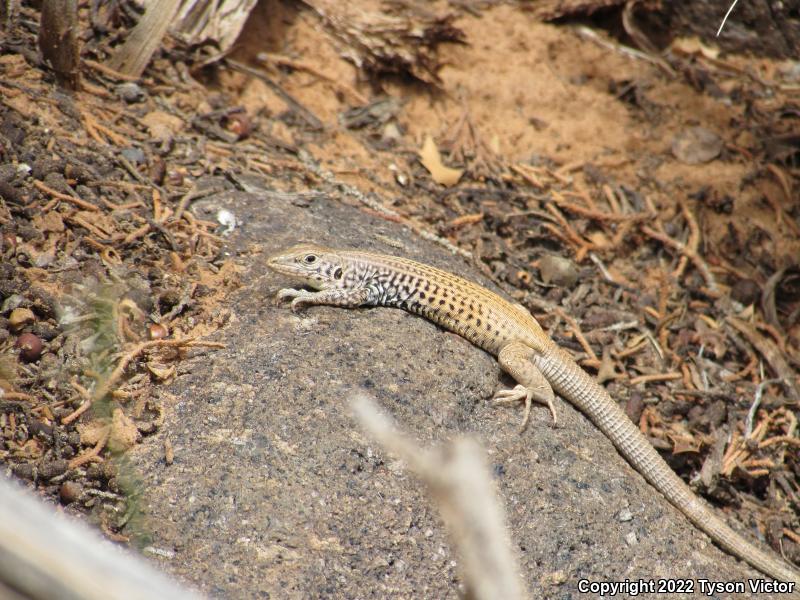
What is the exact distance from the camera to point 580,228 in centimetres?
750

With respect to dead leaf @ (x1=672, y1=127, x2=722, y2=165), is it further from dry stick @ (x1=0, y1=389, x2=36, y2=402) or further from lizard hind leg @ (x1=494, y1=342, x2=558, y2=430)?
dry stick @ (x1=0, y1=389, x2=36, y2=402)

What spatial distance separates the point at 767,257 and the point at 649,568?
4554mm

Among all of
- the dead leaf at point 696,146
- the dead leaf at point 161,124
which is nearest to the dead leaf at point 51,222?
the dead leaf at point 161,124

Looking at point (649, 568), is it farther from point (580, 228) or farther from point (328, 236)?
point (580, 228)

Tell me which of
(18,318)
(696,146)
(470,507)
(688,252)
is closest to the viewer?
(470,507)

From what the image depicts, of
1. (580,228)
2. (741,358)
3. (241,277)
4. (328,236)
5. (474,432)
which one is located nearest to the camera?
(474,432)

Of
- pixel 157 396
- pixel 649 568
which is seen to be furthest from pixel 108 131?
pixel 649 568

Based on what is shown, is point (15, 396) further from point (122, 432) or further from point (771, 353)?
point (771, 353)

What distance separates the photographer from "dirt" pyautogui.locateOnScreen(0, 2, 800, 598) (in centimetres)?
386

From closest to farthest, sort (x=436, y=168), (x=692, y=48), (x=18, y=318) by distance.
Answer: (x=18, y=318), (x=436, y=168), (x=692, y=48)

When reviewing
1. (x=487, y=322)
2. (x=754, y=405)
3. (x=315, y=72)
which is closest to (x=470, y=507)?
(x=487, y=322)

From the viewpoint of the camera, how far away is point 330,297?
16.9ft

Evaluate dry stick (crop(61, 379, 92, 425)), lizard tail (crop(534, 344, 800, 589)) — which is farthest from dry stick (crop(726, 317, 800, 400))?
dry stick (crop(61, 379, 92, 425))

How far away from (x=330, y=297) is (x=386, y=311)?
19.3 inches
